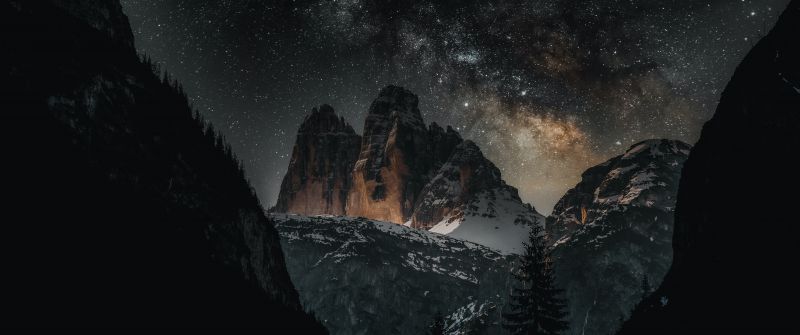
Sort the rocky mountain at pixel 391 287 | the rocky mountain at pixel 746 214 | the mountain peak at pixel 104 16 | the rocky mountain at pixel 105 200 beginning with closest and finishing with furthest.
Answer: the rocky mountain at pixel 105 200, the rocky mountain at pixel 746 214, the mountain peak at pixel 104 16, the rocky mountain at pixel 391 287

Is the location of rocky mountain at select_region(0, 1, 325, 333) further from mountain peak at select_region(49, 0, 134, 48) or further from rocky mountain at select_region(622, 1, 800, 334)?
rocky mountain at select_region(622, 1, 800, 334)

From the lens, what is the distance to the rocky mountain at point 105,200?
38.8 feet

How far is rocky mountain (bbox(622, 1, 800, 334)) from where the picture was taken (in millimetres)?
19156

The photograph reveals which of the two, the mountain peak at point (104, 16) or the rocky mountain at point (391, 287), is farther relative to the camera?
the rocky mountain at point (391, 287)

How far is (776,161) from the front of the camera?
2155cm

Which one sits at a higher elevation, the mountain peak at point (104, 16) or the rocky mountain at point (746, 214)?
the mountain peak at point (104, 16)

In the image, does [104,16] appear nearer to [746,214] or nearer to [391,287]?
[746,214]

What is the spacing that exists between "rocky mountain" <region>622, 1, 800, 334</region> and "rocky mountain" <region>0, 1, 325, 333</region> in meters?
20.3

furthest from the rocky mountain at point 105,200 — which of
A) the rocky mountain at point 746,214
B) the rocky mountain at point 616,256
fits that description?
the rocky mountain at point 616,256

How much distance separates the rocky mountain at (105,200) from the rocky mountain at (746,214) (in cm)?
2026

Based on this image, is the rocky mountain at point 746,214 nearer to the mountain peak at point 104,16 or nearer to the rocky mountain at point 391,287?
the mountain peak at point 104,16

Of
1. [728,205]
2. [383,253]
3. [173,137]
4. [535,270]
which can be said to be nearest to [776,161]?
[728,205]

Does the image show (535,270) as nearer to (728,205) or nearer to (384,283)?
(728,205)

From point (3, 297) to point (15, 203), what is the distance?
2569 mm
